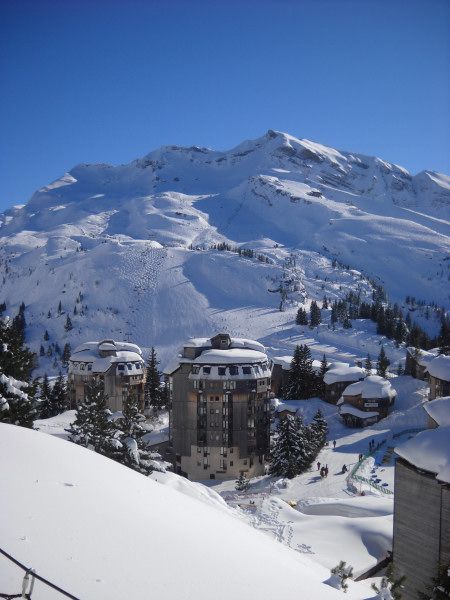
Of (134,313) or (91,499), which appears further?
(134,313)

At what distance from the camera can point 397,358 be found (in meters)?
97.2

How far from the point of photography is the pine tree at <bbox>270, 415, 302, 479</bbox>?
4144cm

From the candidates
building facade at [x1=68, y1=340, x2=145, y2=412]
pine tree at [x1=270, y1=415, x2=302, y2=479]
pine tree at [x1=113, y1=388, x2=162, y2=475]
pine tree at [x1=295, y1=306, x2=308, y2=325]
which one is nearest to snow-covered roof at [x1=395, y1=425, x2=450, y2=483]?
pine tree at [x1=113, y1=388, x2=162, y2=475]

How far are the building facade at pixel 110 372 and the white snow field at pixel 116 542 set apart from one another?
50276 millimetres

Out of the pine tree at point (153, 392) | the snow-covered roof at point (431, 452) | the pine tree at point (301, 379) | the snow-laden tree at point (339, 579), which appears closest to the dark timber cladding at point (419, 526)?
the snow-covered roof at point (431, 452)

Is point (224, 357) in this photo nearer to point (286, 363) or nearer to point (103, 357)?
point (103, 357)

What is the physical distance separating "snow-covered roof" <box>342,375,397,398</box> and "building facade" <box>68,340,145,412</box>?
2563cm

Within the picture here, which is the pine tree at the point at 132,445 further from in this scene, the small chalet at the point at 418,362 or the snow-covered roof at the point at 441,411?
the small chalet at the point at 418,362

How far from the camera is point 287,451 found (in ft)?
137

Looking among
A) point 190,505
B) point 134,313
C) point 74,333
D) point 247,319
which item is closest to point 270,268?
point 247,319

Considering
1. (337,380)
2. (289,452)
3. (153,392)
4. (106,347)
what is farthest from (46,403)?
(337,380)

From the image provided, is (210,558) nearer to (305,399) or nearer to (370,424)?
(370,424)

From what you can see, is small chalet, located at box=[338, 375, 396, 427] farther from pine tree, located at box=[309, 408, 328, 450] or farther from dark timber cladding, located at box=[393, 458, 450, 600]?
dark timber cladding, located at box=[393, 458, 450, 600]

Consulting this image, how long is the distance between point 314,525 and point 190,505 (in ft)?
42.8
